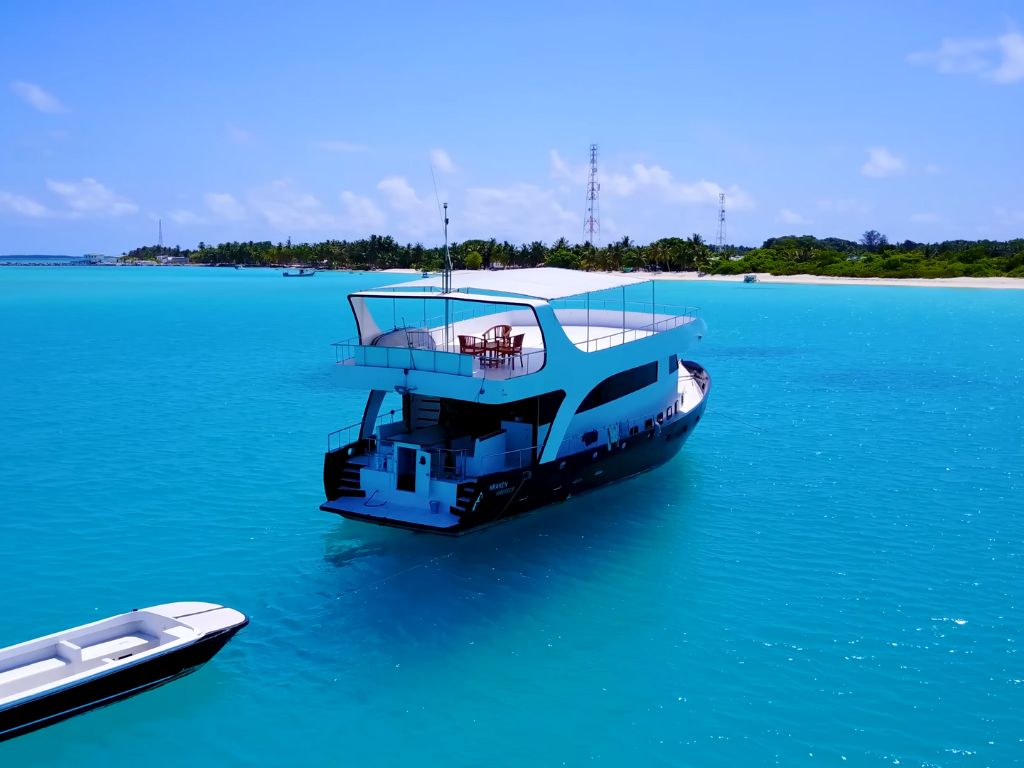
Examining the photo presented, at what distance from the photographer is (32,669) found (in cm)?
1288

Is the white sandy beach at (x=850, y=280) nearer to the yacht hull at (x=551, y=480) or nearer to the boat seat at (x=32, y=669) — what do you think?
the yacht hull at (x=551, y=480)

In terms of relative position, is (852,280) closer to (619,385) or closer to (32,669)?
(619,385)

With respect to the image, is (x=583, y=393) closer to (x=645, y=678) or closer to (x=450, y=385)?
(x=450, y=385)

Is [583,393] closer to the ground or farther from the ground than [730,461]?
farther from the ground

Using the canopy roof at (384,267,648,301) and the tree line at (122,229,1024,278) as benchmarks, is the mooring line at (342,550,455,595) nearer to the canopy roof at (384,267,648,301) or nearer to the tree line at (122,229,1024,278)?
the canopy roof at (384,267,648,301)

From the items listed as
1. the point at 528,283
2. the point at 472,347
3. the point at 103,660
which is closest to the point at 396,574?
the point at 472,347

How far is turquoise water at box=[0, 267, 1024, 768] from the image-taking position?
12.6 meters

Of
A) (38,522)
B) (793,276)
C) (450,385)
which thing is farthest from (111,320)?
(793,276)

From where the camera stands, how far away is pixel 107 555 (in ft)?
63.3

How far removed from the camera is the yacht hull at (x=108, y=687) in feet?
39.2

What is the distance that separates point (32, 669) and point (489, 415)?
36.8 ft

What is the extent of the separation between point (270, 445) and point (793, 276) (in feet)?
477

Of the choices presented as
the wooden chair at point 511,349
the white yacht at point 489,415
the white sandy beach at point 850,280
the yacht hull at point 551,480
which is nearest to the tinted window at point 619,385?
the white yacht at point 489,415

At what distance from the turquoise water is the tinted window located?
2847 millimetres
